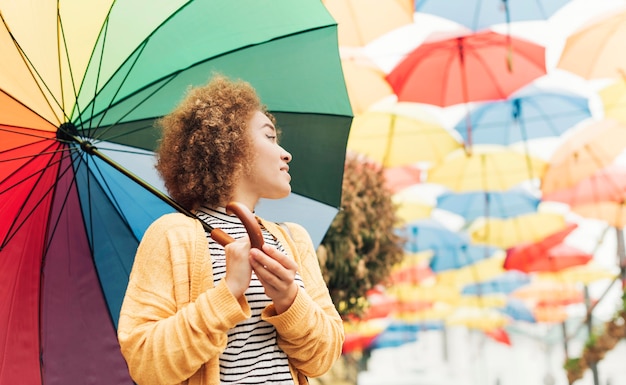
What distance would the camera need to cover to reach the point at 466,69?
34.6ft

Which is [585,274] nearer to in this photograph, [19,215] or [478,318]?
[478,318]

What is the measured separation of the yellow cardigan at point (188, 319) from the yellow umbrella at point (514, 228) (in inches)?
547

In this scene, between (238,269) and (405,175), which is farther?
(405,175)

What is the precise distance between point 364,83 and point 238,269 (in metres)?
8.75

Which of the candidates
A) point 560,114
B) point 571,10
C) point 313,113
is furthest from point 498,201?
point 313,113

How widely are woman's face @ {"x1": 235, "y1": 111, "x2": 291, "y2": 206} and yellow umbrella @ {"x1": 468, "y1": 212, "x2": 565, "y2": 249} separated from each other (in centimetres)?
1365

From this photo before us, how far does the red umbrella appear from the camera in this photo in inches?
628

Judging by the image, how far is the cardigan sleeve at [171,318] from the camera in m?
1.89

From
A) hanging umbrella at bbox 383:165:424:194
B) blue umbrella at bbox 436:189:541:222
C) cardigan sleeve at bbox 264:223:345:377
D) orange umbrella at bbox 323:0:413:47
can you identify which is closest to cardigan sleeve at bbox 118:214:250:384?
cardigan sleeve at bbox 264:223:345:377

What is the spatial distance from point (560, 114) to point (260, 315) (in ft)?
32.5

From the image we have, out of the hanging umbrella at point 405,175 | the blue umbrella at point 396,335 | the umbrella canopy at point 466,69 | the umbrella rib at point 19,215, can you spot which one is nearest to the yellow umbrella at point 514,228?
the hanging umbrella at point 405,175

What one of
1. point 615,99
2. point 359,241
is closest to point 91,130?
point 359,241

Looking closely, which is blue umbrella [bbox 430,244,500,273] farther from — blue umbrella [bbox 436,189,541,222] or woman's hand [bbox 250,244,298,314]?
woman's hand [bbox 250,244,298,314]

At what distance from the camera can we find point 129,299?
6.64 ft
